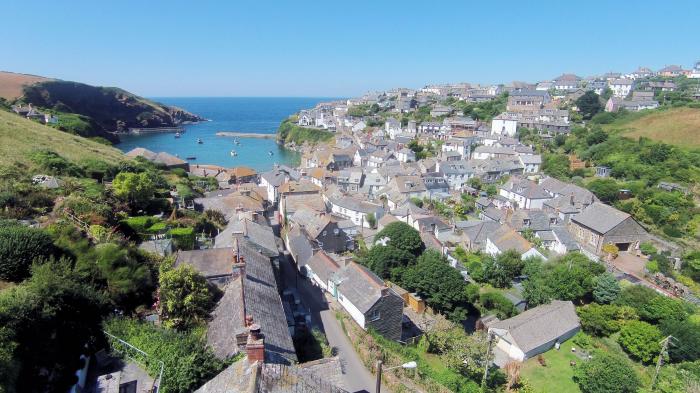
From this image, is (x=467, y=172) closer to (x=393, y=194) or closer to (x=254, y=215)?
(x=393, y=194)

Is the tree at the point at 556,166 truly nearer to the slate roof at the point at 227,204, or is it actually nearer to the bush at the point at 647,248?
the bush at the point at 647,248

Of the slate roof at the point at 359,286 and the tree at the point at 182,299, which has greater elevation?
the tree at the point at 182,299

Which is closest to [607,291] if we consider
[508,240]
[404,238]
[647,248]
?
[508,240]

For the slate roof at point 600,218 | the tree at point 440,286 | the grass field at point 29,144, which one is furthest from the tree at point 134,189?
the slate roof at point 600,218

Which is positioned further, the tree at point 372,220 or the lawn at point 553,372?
the tree at point 372,220

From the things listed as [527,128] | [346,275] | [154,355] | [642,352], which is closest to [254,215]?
[346,275]

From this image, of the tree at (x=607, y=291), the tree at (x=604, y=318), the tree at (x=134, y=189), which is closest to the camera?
the tree at (x=604, y=318)
